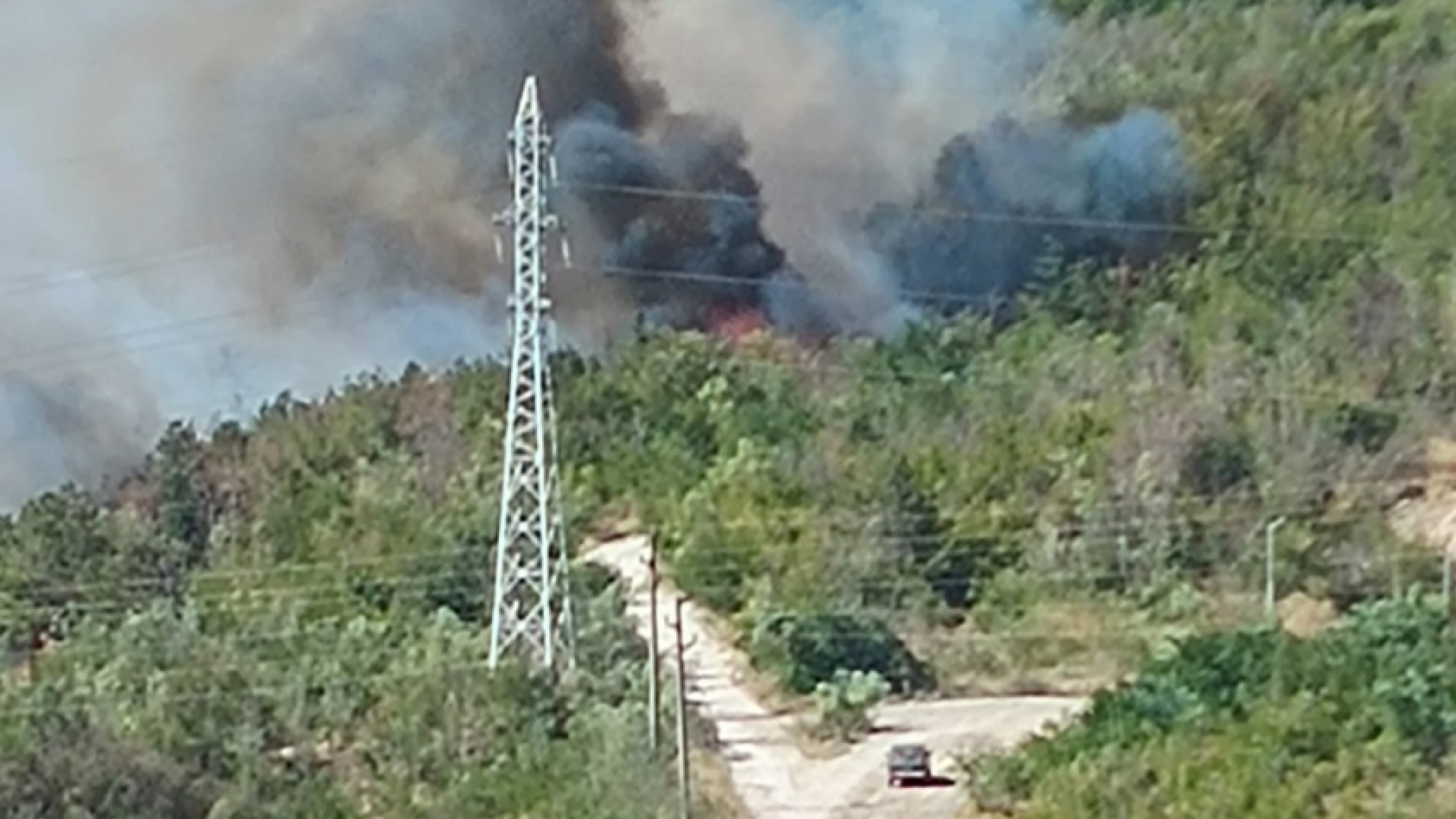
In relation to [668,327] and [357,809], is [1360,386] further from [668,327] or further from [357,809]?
[357,809]

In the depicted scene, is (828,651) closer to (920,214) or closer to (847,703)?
(847,703)

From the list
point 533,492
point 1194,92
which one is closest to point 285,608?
point 533,492

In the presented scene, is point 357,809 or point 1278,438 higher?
point 1278,438

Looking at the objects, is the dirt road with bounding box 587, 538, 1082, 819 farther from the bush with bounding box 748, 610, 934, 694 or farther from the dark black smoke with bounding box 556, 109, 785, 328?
the dark black smoke with bounding box 556, 109, 785, 328

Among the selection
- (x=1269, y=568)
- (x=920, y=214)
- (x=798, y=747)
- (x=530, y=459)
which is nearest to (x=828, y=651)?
(x=798, y=747)

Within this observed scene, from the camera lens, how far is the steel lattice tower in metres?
9.64

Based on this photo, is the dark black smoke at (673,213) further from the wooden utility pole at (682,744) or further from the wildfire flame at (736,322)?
the wooden utility pole at (682,744)

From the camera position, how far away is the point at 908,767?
8.98 metres

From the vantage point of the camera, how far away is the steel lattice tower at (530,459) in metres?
9.64

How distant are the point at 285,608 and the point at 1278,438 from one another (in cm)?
346

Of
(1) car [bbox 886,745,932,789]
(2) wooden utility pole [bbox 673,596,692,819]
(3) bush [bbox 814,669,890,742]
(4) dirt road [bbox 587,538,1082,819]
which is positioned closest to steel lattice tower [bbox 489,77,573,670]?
(4) dirt road [bbox 587,538,1082,819]

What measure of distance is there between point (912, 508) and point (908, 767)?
141cm

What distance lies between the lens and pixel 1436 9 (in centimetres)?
1112

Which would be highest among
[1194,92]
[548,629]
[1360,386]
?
[1194,92]
